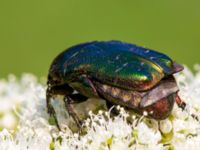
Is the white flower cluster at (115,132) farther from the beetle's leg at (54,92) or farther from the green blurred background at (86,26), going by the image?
the green blurred background at (86,26)

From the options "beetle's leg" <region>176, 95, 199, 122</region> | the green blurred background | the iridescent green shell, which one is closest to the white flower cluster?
"beetle's leg" <region>176, 95, 199, 122</region>

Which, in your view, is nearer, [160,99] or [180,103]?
[160,99]

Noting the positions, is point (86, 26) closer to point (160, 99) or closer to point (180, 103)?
point (180, 103)

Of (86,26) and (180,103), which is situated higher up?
(86,26)

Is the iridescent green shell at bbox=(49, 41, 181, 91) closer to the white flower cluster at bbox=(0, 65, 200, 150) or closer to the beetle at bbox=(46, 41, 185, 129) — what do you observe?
the beetle at bbox=(46, 41, 185, 129)

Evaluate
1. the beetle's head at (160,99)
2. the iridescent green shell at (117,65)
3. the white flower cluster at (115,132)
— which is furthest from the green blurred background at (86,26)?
the beetle's head at (160,99)

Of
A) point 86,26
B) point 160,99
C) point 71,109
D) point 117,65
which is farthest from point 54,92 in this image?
point 86,26
